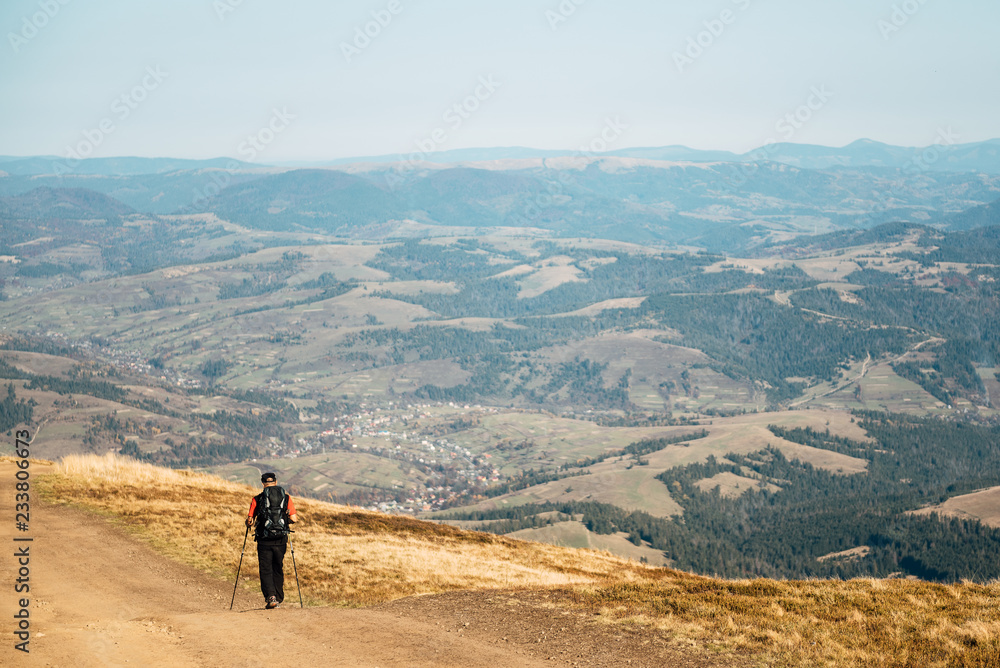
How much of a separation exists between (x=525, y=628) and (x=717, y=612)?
654 centimetres

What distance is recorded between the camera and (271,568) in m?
25.8

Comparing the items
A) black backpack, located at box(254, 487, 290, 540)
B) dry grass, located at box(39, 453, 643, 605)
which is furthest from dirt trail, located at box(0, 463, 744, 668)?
black backpack, located at box(254, 487, 290, 540)

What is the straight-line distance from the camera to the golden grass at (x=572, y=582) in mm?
22516

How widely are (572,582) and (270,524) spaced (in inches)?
528

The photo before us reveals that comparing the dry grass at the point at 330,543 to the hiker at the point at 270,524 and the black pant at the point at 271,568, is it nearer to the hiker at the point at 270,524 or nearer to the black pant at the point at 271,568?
the black pant at the point at 271,568

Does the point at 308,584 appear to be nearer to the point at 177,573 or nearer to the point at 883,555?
the point at 177,573

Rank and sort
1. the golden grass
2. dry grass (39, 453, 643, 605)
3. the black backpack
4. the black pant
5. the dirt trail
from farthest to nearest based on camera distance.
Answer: dry grass (39, 453, 643, 605)
the black pant
the black backpack
the golden grass
the dirt trail

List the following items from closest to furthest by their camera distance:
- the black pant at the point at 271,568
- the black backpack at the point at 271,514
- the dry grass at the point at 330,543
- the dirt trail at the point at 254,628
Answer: the dirt trail at the point at 254,628, the black backpack at the point at 271,514, the black pant at the point at 271,568, the dry grass at the point at 330,543

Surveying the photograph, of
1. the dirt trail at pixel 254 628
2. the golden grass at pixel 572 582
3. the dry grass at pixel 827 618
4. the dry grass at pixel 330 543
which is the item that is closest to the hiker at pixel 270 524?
the dirt trail at pixel 254 628

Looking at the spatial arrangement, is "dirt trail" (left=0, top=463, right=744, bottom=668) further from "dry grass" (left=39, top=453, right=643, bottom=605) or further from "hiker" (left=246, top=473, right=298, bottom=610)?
"dry grass" (left=39, top=453, right=643, bottom=605)

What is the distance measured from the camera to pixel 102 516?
36.7 meters

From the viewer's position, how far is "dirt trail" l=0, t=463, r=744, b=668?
2102 centimetres

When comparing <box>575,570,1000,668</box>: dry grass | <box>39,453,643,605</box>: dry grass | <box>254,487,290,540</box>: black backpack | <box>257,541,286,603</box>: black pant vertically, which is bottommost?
<box>39,453,643,605</box>: dry grass

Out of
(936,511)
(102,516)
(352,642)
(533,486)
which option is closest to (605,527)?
(533,486)
